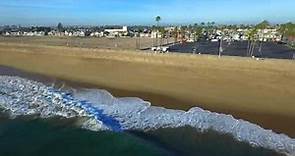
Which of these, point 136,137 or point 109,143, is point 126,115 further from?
point 109,143

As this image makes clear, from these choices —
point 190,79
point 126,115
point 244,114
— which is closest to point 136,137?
point 126,115

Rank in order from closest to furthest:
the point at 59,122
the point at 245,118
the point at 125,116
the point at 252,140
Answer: the point at 252,140
the point at 59,122
the point at 125,116
the point at 245,118

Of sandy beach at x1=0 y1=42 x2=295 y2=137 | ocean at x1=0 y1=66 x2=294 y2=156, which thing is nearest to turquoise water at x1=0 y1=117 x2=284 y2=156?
ocean at x1=0 y1=66 x2=294 y2=156

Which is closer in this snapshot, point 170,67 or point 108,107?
point 108,107

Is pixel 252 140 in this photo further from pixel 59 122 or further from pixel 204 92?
pixel 204 92

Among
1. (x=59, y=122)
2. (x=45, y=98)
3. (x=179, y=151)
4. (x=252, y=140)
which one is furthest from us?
(x=45, y=98)

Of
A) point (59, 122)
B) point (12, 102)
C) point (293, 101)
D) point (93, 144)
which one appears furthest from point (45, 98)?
point (293, 101)

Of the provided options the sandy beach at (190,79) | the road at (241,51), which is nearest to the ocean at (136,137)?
the sandy beach at (190,79)

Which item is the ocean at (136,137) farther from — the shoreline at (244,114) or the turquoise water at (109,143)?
the shoreline at (244,114)
